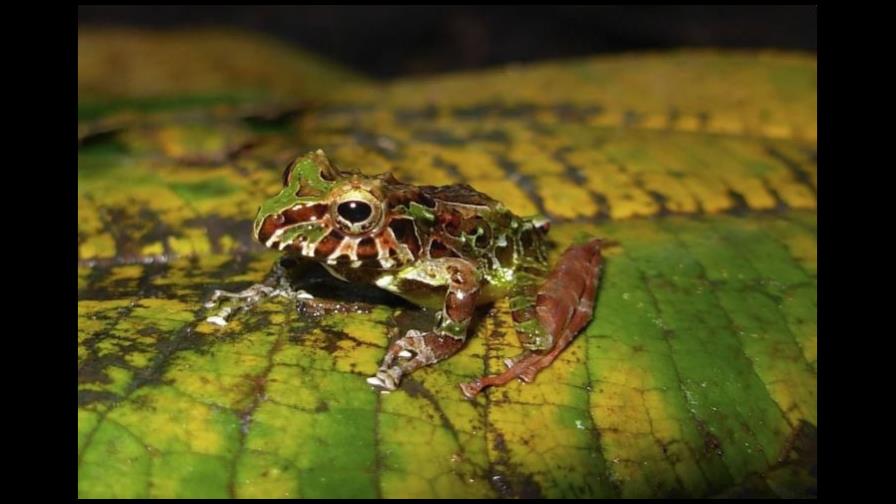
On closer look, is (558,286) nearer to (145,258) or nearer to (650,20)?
(145,258)

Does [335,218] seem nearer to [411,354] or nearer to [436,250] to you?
[436,250]

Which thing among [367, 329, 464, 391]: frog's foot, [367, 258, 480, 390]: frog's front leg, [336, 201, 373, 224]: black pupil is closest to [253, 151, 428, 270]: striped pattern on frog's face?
[336, 201, 373, 224]: black pupil

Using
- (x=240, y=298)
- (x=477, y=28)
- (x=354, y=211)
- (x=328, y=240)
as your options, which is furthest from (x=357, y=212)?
(x=477, y=28)

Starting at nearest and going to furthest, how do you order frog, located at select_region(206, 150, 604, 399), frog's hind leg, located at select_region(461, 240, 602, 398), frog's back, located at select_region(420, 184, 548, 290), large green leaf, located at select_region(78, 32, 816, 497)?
1. large green leaf, located at select_region(78, 32, 816, 497)
2. frog's hind leg, located at select_region(461, 240, 602, 398)
3. frog, located at select_region(206, 150, 604, 399)
4. frog's back, located at select_region(420, 184, 548, 290)

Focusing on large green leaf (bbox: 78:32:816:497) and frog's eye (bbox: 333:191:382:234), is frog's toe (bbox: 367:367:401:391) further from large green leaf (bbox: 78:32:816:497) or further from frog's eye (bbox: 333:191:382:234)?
frog's eye (bbox: 333:191:382:234)

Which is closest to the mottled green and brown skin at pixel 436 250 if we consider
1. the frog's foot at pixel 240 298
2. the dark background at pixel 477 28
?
the frog's foot at pixel 240 298

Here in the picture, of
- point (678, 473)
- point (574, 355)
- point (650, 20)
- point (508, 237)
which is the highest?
point (650, 20)

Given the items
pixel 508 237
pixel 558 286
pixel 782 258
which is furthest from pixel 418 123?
pixel 782 258
